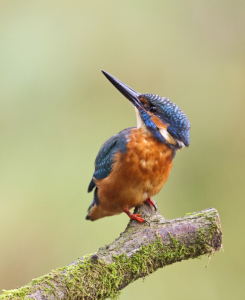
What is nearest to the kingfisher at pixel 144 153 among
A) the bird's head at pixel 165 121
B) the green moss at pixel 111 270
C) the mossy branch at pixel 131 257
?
the bird's head at pixel 165 121

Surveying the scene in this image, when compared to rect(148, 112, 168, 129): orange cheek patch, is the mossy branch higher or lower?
lower

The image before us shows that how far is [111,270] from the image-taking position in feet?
7.17

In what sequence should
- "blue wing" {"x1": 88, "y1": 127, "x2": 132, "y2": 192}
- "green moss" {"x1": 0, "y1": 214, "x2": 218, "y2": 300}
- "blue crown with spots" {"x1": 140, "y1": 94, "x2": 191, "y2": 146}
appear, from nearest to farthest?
1. "green moss" {"x1": 0, "y1": 214, "x2": 218, "y2": 300}
2. "blue crown with spots" {"x1": 140, "y1": 94, "x2": 191, "y2": 146}
3. "blue wing" {"x1": 88, "y1": 127, "x2": 132, "y2": 192}

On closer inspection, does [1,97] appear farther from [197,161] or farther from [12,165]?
[197,161]

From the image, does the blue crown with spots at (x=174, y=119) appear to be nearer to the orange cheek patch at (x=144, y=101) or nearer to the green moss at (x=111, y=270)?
the orange cheek patch at (x=144, y=101)

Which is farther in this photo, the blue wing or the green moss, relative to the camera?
the blue wing

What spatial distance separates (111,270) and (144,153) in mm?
923

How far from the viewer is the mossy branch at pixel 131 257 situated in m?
2.04

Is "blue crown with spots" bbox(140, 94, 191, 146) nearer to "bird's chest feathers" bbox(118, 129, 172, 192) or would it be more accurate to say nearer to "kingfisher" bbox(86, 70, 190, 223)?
"kingfisher" bbox(86, 70, 190, 223)

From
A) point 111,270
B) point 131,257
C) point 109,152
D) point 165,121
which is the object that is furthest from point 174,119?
point 111,270

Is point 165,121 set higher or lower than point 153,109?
lower

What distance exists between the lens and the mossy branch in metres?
2.04

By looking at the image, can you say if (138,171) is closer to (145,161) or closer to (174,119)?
(145,161)

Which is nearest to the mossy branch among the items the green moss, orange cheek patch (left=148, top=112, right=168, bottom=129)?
the green moss
